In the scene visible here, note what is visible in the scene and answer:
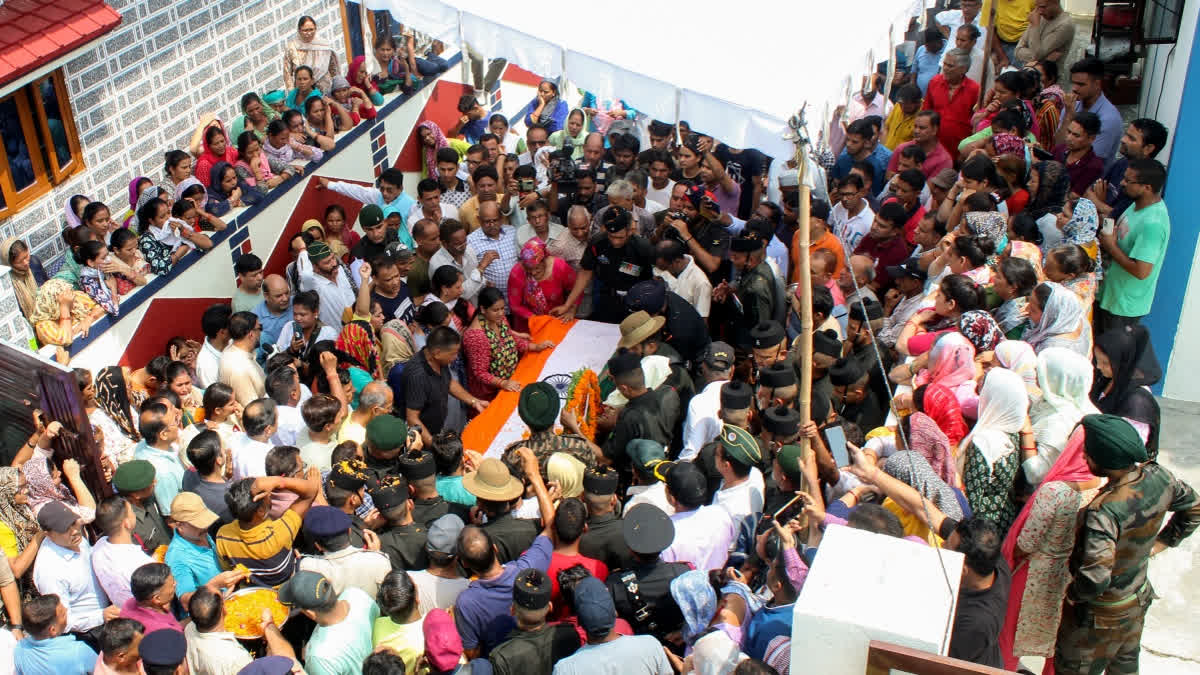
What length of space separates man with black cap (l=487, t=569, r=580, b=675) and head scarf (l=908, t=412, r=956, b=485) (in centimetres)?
203

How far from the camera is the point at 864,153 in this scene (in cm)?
950

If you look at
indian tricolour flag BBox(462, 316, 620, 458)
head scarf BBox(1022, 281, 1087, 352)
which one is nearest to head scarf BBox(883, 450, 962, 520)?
head scarf BBox(1022, 281, 1087, 352)

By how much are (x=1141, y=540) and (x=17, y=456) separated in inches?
241

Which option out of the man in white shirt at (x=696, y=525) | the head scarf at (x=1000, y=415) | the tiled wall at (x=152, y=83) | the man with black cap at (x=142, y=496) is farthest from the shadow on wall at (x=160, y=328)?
the head scarf at (x=1000, y=415)

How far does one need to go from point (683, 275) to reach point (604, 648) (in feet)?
11.9

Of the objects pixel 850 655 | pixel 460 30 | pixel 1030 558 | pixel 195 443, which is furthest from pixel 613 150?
pixel 850 655

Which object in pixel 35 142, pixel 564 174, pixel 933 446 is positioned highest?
pixel 35 142

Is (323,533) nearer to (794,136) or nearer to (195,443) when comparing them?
(195,443)

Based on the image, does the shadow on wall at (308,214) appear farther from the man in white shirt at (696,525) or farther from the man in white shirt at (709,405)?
the man in white shirt at (696,525)

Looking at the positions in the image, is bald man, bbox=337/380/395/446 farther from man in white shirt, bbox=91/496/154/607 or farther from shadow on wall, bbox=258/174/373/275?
shadow on wall, bbox=258/174/373/275

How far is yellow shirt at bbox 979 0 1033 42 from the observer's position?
1120cm

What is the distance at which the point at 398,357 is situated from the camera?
7.70 metres

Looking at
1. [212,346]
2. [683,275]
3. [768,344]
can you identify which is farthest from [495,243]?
[768,344]

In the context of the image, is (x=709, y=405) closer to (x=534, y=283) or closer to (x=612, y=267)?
(x=612, y=267)
